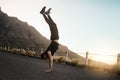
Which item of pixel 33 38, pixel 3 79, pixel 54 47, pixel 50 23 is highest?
pixel 33 38

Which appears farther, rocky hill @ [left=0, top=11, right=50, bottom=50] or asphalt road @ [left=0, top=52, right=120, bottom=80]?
rocky hill @ [left=0, top=11, right=50, bottom=50]

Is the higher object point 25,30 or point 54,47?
point 25,30

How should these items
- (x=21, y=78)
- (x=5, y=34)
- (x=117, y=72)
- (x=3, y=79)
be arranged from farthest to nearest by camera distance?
(x=5, y=34)
(x=117, y=72)
(x=21, y=78)
(x=3, y=79)

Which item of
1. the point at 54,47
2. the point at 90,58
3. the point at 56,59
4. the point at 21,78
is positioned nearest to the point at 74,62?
the point at 90,58

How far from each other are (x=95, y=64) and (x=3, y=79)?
46.5ft

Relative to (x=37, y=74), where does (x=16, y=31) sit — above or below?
above

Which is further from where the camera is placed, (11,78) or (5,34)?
(5,34)

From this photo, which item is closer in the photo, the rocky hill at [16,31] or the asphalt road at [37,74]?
the asphalt road at [37,74]

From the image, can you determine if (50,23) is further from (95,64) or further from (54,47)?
(95,64)

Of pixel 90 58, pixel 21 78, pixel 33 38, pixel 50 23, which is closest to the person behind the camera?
pixel 21 78

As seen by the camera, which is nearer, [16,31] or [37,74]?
[37,74]

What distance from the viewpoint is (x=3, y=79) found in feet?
30.5

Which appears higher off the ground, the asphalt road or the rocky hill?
the rocky hill

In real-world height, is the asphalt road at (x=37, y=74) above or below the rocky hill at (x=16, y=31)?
below
